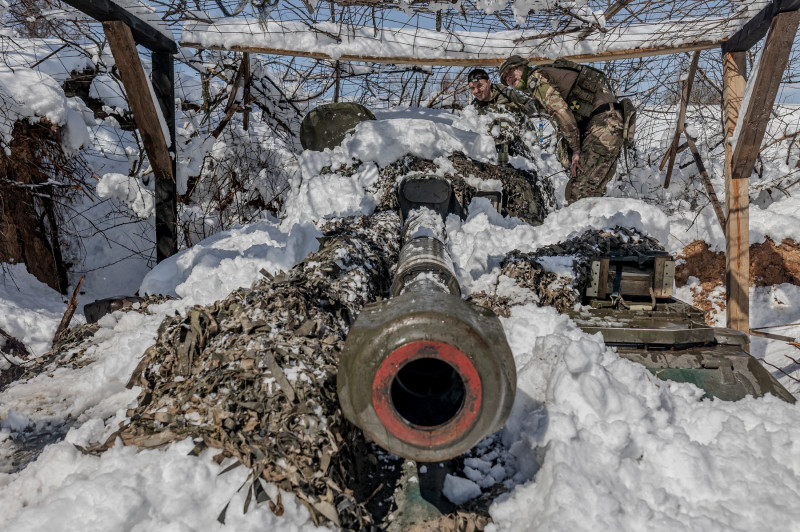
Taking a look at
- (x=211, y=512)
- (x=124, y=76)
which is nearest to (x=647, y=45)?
A: (x=124, y=76)

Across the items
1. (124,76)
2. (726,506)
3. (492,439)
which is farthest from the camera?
(124,76)

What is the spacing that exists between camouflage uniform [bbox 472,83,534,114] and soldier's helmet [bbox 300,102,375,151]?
2.13 m

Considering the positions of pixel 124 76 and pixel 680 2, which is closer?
pixel 680 2

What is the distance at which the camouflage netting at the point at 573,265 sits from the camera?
4137 mm

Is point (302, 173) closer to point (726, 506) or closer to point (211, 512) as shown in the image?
point (211, 512)

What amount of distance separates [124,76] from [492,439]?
4869mm

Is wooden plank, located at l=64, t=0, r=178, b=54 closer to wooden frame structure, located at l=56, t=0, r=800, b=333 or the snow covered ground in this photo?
wooden frame structure, located at l=56, t=0, r=800, b=333

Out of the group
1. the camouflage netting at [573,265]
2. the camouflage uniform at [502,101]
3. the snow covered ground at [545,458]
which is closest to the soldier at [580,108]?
the camouflage netting at [573,265]

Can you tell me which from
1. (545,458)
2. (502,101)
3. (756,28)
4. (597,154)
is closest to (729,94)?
(756,28)

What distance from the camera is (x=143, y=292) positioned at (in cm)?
497

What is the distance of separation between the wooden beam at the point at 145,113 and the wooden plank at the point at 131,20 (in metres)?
0.10

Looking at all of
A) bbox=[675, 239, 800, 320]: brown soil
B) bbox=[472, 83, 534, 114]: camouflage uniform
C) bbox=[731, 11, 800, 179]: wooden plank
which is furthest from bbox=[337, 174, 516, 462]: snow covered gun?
bbox=[472, 83, 534, 114]: camouflage uniform

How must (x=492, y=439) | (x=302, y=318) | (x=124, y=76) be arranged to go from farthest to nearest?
(x=124, y=76) → (x=302, y=318) → (x=492, y=439)

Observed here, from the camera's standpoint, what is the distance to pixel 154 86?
566 cm
